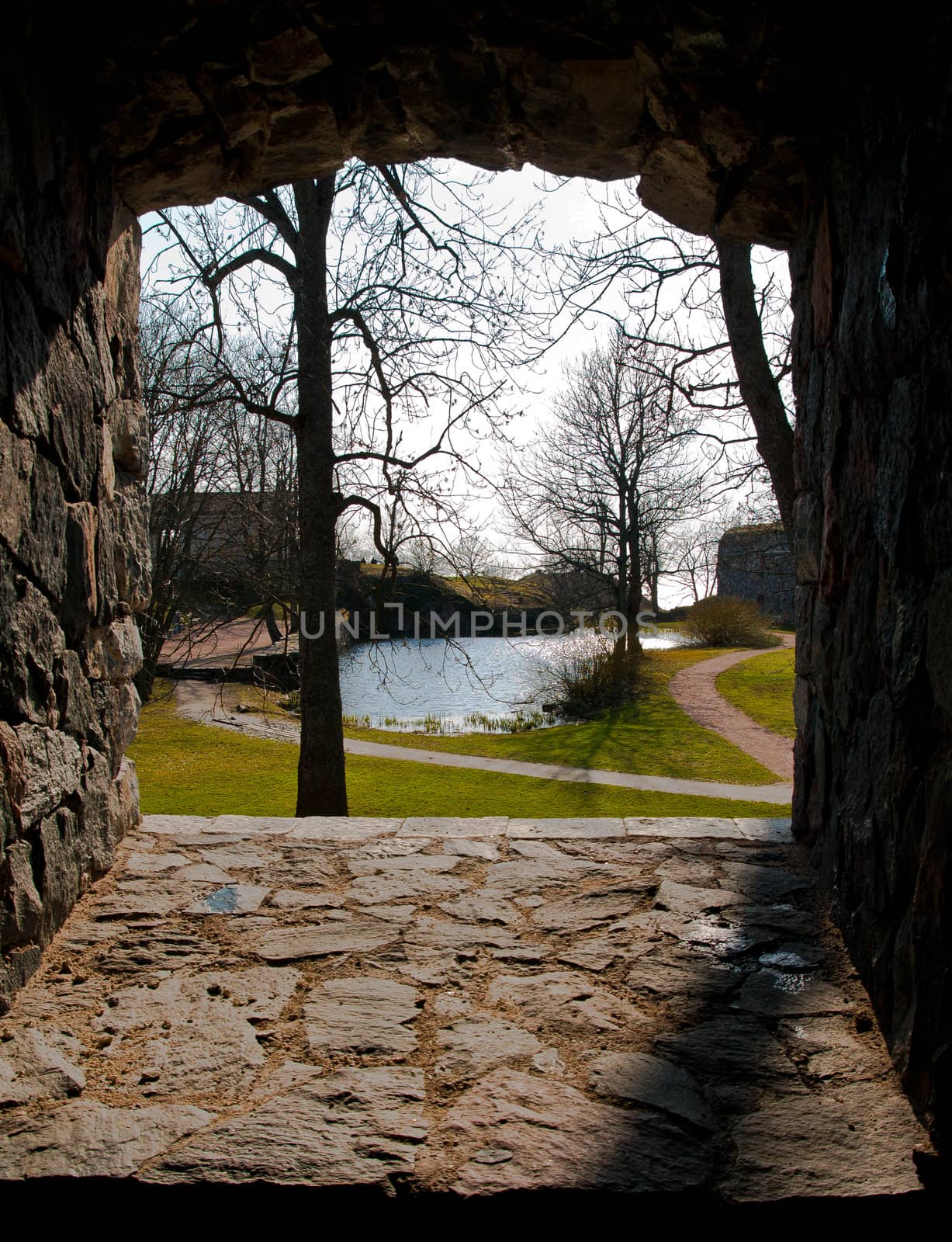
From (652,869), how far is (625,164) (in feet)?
7.83

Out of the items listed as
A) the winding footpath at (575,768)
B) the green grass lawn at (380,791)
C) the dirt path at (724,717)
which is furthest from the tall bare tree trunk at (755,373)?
the dirt path at (724,717)

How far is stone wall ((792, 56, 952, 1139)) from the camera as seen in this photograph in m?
1.61

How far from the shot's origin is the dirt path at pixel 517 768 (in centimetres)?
798

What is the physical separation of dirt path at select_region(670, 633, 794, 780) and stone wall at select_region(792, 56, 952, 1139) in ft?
22.0

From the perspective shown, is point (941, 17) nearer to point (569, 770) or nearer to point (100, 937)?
point (100, 937)

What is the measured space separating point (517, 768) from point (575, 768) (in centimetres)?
61

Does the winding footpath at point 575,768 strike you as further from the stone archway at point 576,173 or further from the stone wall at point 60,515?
the stone archway at point 576,173

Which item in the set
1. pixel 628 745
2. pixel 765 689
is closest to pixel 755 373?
pixel 628 745

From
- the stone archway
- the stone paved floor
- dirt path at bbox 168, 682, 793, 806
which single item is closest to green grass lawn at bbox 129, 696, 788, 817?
dirt path at bbox 168, 682, 793, 806

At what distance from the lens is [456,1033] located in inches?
79.3

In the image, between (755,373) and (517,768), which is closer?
(755,373)

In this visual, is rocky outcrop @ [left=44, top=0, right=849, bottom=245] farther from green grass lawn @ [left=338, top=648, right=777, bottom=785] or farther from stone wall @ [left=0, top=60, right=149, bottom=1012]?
green grass lawn @ [left=338, top=648, right=777, bottom=785]

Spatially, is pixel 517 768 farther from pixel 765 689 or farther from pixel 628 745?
pixel 765 689

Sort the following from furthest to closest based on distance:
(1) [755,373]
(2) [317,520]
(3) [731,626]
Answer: (3) [731,626] → (2) [317,520] → (1) [755,373]
